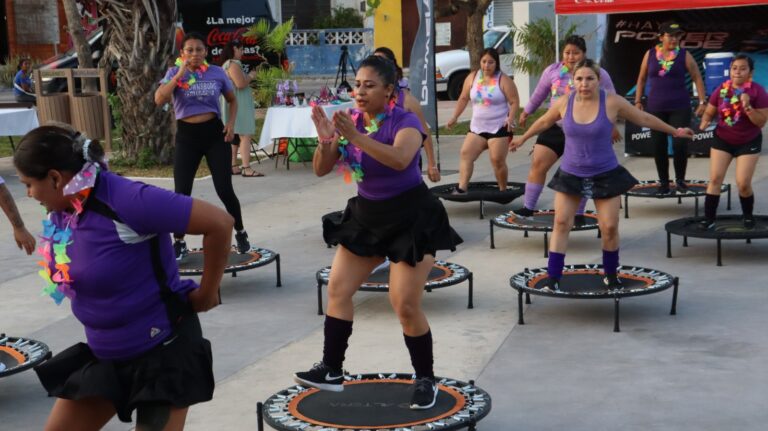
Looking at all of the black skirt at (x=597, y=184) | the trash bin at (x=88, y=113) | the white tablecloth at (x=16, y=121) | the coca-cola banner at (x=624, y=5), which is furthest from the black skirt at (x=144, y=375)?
the trash bin at (x=88, y=113)

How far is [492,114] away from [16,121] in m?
7.43

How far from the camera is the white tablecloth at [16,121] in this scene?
15.3 m

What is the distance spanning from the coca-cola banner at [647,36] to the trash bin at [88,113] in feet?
25.9

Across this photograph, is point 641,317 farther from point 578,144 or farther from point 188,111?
point 188,111

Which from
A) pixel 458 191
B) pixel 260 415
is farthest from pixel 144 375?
pixel 458 191

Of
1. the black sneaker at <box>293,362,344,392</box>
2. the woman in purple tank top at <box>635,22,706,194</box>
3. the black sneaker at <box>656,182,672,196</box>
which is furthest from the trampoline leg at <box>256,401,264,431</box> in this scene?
the woman in purple tank top at <box>635,22,706,194</box>

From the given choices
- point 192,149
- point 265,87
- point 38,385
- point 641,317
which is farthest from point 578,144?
point 265,87

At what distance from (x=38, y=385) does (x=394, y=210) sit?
91.0 inches

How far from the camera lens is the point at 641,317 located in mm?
7410

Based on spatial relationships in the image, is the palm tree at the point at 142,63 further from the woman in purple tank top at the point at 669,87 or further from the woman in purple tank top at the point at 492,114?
the woman in purple tank top at the point at 669,87

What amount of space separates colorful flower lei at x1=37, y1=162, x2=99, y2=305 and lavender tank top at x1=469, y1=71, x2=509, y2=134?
7.46m

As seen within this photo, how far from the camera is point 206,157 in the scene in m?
8.91

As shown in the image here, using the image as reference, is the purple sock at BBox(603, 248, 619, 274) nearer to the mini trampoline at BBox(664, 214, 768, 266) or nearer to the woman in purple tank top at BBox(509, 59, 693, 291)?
the woman in purple tank top at BBox(509, 59, 693, 291)

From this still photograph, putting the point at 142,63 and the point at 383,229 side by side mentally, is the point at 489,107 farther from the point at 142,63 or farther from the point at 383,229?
the point at 142,63
